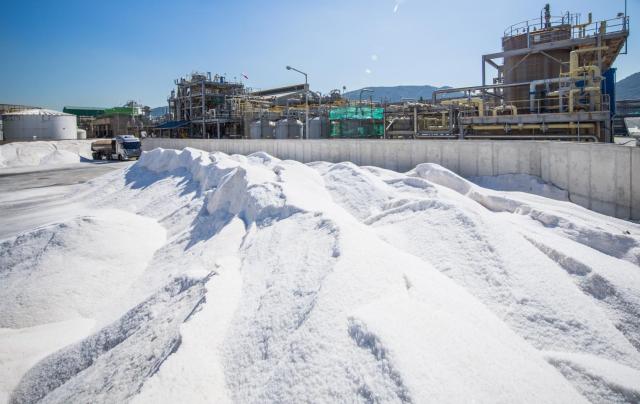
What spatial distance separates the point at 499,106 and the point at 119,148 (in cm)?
3360

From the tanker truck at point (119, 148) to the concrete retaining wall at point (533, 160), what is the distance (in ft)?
80.9

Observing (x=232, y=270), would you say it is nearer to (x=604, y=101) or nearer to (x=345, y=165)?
(x=345, y=165)

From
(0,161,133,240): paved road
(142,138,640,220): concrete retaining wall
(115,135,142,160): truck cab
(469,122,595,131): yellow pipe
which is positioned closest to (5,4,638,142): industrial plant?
(469,122,595,131): yellow pipe

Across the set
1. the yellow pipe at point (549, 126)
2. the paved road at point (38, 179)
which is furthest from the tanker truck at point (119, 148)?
the yellow pipe at point (549, 126)

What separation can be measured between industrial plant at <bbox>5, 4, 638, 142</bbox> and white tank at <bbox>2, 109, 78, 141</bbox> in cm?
64

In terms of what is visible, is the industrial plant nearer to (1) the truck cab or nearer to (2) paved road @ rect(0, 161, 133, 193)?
(1) the truck cab

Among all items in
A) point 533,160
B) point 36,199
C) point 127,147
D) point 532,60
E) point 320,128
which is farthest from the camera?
point 127,147

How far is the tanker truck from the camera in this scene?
3797 centimetres

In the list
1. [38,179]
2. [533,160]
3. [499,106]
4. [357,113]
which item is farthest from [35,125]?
[533,160]

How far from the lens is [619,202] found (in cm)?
962

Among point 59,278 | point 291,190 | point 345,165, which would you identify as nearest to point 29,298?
point 59,278

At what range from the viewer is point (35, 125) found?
177ft

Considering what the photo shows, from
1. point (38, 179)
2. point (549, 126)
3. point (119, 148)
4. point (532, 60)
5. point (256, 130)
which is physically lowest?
point (38, 179)

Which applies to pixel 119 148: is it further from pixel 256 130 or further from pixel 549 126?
pixel 549 126
